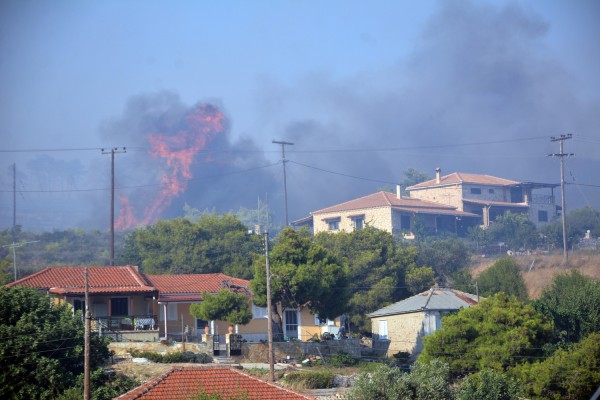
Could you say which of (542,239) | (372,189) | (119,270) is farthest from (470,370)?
(372,189)

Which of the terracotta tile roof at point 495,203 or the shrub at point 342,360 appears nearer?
the shrub at point 342,360

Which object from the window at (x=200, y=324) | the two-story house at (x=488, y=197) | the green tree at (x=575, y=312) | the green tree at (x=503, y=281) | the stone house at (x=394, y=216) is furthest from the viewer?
the two-story house at (x=488, y=197)

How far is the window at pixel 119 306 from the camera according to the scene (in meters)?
56.4

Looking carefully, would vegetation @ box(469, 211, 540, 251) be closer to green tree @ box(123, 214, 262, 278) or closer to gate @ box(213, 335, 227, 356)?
green tree @ box(123, 214, 262, 278)

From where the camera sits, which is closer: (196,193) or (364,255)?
(364,255)

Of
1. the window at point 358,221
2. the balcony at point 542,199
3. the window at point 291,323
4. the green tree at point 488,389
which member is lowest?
the green tree at point 488,389

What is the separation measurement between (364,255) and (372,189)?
9650 centimetres

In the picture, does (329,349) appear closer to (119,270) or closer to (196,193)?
Result: (119,270)

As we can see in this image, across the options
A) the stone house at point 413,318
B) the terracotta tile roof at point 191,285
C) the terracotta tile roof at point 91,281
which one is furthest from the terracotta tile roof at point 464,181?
the terracotta tile roof at point 91,281

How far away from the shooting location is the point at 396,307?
6228 cm

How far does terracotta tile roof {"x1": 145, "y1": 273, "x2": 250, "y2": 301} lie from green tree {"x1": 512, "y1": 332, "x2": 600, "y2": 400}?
2007 centimetres

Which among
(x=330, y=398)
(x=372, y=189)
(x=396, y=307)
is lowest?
(x=330, y=398)

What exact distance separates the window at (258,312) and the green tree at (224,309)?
4.42 m

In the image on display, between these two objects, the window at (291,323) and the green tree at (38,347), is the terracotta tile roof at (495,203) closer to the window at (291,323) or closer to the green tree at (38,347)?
the window at (291,323)
